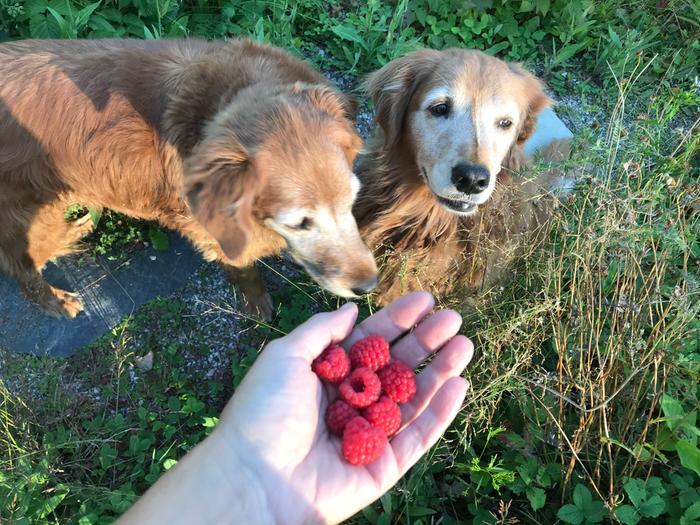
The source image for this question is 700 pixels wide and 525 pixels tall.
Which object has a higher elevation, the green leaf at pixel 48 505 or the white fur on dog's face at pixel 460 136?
the white fur on dog's face at pixel 460 136

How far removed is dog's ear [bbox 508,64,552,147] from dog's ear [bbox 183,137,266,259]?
5.61 ft

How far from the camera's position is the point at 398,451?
7.45 ft

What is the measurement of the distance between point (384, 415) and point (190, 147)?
1794 mm

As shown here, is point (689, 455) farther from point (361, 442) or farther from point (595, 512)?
point (361, 442)

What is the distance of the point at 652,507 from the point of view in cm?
229

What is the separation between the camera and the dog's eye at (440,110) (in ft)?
9.48

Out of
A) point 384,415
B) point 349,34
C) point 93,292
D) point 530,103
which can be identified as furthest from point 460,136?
point 93,292

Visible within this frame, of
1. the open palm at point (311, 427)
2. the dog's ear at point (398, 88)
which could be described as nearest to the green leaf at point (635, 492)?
the open palm at point (311, 427)

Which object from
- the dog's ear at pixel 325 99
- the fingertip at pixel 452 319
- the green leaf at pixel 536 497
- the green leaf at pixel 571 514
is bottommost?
the green leaf at pixel 536 497

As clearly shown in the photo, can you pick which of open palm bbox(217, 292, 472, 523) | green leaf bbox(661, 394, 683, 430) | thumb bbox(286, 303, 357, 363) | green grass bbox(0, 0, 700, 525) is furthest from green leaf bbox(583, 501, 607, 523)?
thumb bbox(286, 303, 357, 363)

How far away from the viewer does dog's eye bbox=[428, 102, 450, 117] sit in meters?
2.89

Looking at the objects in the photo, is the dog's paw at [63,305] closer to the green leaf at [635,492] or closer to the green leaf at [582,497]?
the green leaf at [582,497]

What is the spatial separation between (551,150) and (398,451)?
2400 mm

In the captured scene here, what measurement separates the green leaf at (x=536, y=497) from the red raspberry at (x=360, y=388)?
97 centimetres
